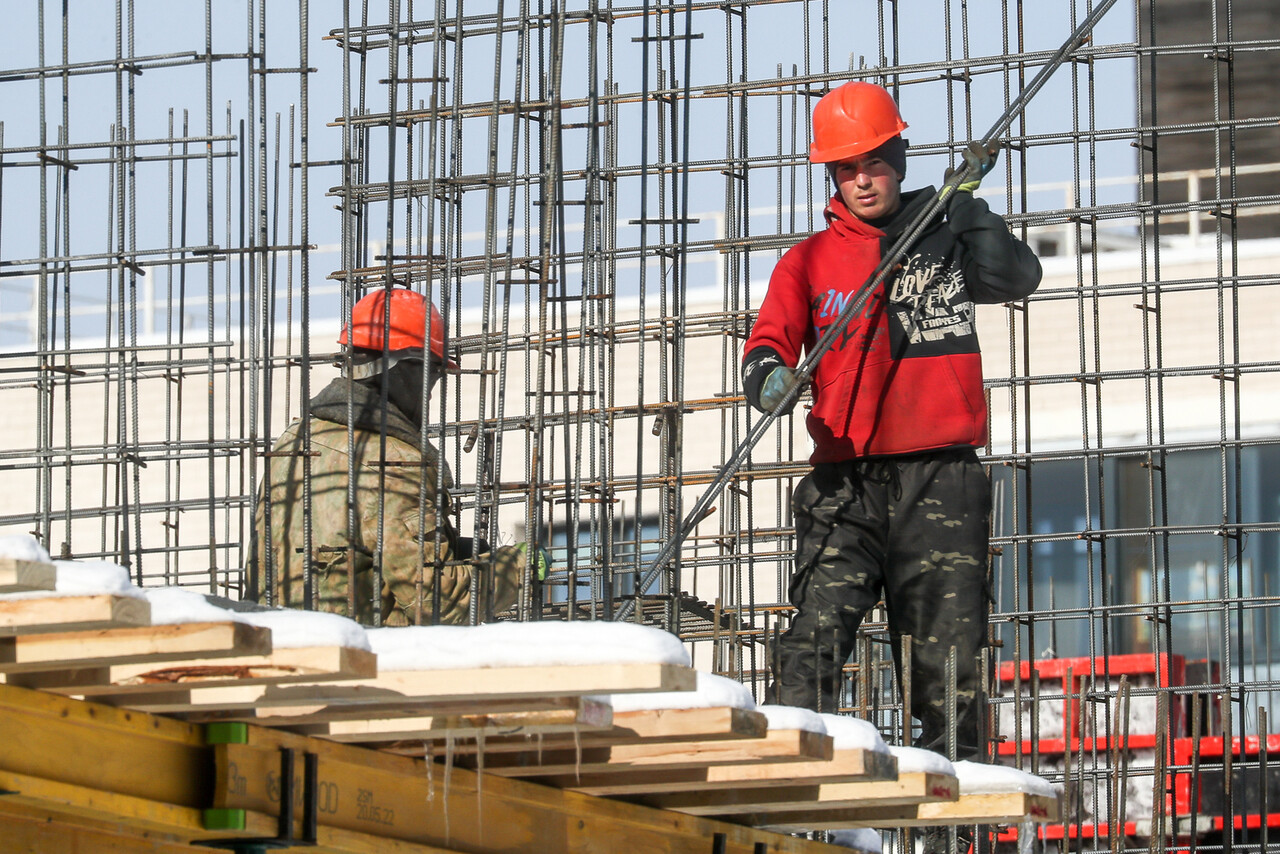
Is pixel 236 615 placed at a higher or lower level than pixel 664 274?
lower

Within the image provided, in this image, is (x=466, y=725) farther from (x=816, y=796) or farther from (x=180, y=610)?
(x=816, y=796)

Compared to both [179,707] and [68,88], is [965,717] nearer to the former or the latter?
[179,707]

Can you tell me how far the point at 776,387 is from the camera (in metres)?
7.58

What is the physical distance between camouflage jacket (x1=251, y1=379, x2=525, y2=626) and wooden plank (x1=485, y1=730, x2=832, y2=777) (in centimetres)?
112

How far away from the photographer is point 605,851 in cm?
687

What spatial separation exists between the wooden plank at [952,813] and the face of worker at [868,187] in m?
2.28

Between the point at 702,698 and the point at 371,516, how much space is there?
270cm

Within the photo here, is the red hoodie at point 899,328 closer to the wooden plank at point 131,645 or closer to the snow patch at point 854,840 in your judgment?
the snow patch at point 854,840

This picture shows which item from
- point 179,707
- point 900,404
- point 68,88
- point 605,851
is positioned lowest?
point 605,851

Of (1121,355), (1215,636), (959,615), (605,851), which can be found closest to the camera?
(605,851)

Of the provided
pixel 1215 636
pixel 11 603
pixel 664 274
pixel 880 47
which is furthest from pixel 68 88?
pixel 1215 636

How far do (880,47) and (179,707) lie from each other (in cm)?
723

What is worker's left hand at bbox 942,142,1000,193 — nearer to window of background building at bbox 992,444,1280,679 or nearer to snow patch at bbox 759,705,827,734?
snow patch at bbox 759,705,827,734

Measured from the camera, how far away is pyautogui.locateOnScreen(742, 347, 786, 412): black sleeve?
25.3ft
